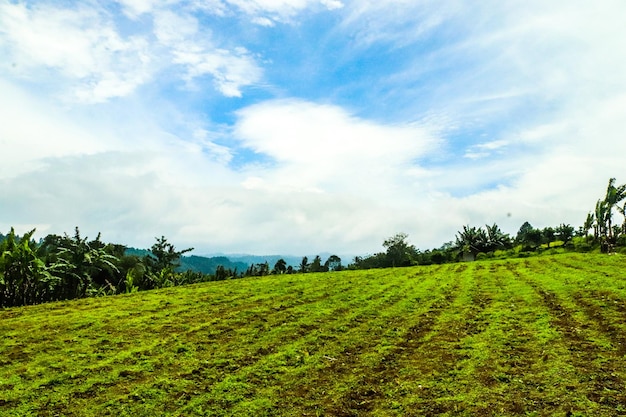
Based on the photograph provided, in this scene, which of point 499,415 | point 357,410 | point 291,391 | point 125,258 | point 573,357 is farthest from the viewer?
point 125,258

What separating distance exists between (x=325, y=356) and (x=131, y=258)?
31.3 m

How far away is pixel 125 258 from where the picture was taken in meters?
37.4

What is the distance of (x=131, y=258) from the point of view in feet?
123

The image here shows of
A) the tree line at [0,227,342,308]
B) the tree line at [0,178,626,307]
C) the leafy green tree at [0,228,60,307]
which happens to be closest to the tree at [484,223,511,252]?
the tree line at [0,178,626,307]

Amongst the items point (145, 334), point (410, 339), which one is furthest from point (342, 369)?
point (145, 334)

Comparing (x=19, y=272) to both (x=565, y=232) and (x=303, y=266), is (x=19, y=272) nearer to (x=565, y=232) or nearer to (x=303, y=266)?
(x=303, y=266)

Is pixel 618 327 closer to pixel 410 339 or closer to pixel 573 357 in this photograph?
pixel 573 357

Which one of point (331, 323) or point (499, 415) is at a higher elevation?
point (331, 323)

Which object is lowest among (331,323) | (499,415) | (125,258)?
(499,415)

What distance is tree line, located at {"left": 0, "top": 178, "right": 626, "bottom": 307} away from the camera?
20.6 metres

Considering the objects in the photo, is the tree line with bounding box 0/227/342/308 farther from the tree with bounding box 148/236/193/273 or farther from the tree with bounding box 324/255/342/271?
the tree with bounding box 324/255/342/271

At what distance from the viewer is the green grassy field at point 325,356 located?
802 cm

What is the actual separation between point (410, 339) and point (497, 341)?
92.1 inches

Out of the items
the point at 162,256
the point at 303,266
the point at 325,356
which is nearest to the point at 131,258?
the point at 162,256
